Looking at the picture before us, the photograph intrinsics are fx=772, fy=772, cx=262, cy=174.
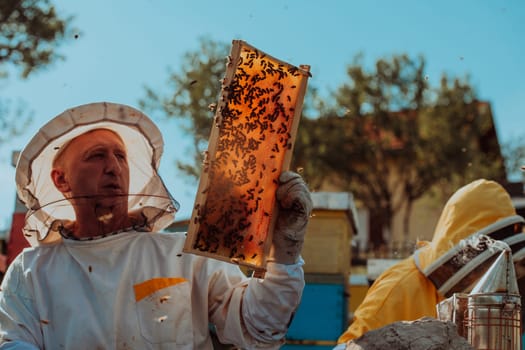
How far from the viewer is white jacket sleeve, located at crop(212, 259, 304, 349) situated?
2830mm

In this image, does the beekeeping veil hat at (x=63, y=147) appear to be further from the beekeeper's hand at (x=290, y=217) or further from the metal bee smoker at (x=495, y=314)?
the metal bee smoker at (x=495, y=314)

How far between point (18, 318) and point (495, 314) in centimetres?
178

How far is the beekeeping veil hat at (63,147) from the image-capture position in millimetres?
3432

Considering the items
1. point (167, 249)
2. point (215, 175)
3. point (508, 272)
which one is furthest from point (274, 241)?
point (508, 272)

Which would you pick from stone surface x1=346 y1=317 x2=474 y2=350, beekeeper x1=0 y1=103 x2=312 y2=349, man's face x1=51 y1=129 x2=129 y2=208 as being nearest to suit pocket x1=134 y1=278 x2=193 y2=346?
beekeeper x1=0 y1=103 x2=312 y2=349

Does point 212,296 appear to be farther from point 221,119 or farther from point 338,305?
point 338,305

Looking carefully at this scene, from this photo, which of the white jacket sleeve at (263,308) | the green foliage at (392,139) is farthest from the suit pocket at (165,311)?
the green foliage at (392,139)

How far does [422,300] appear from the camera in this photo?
392 cm

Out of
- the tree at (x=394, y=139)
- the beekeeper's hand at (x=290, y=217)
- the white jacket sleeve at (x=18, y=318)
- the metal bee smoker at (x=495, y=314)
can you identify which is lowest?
the white jacket sleeve at (x=18, y=318)

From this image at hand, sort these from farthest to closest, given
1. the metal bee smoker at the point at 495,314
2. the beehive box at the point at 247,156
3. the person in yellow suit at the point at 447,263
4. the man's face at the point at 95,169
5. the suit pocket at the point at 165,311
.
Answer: the person in yellow suit at the point at 447,263 < the man's face at the point at 95,169 < the suit pocket at the point at 165,311 < the beehive box at the point at 247,156 < the metal bee smoker at the point at 495,314

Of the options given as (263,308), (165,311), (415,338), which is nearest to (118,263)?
(165,311)

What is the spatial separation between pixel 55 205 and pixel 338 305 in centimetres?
247

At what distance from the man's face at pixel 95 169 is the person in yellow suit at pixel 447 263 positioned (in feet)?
4.17

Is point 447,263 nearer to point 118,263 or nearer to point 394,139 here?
point 118,263
